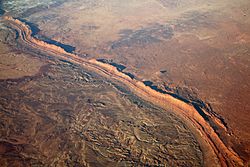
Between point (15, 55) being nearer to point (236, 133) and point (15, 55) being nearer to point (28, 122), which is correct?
point (28, 122)

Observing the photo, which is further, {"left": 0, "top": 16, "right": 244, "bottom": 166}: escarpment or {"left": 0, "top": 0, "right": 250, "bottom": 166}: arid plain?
{"left": 0, "top": 0, "right": 250, "bottom": 166}: arid plain

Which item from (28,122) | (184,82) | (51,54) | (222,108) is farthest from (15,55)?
(222,108)

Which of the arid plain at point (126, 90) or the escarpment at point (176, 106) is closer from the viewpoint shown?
the escarpment at point (176, 106)

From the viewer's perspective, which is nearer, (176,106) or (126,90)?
(176,106)

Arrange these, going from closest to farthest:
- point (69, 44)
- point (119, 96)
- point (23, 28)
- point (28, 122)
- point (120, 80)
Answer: point (28, 122)
point (119, 96)
point (120, 80)
point (69, 44)
point (23, 28)
